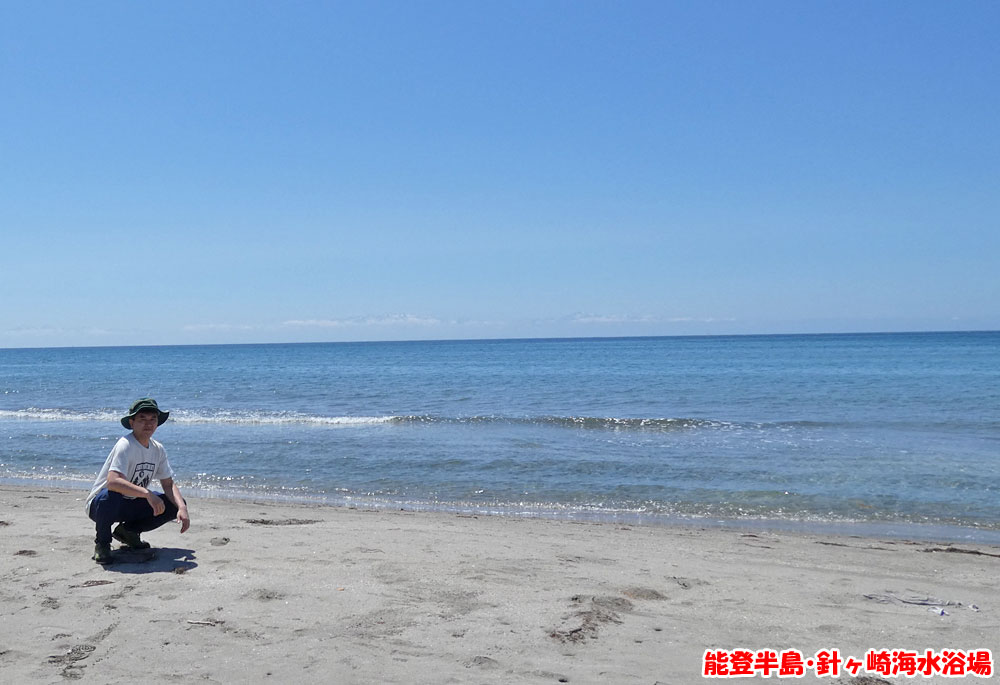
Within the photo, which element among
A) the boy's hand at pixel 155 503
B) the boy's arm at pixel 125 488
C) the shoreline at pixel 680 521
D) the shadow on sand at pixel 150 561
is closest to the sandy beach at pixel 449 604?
the shadow on sand at pixel 150 561

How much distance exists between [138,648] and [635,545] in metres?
4.96

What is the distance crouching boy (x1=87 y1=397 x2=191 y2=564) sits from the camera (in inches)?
233

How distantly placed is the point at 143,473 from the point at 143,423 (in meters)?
0.41

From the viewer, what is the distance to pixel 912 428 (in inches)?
733

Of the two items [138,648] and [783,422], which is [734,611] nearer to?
[138,648]

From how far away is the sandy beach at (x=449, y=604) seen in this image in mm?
4242

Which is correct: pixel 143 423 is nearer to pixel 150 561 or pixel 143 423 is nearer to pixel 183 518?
pixel 183 518

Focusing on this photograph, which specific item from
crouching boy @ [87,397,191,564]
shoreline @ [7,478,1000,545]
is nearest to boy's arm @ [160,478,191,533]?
crouching boy @ [87,397,191,564]

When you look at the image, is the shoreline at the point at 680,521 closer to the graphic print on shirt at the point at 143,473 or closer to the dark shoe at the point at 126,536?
the dark shoe at the point at 126,536

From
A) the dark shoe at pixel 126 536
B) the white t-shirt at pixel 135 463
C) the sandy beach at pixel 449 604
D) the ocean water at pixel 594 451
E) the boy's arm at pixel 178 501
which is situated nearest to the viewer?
the sandy beach at pixel 449 604

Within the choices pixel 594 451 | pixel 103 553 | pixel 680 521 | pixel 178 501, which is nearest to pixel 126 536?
pixel 103 553

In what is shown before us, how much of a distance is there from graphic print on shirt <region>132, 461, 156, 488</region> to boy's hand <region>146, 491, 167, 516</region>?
206 millimetres

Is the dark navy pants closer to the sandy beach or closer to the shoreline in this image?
the sandy beach

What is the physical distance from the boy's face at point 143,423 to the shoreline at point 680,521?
4.78 meters
